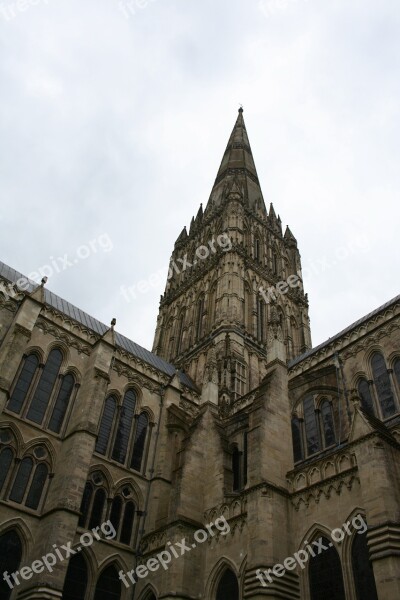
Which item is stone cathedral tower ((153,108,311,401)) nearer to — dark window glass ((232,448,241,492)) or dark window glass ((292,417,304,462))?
dark window glass ((232,448,241,492))

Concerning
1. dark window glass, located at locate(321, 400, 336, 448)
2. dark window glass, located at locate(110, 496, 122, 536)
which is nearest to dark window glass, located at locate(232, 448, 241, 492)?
dark window glass, located at locate(321, 400, 336, 448)

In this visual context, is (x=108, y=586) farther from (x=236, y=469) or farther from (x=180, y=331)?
(x=180, y=331)

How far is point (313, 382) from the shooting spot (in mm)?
24141

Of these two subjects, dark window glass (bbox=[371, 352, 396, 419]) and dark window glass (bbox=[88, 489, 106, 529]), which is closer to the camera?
dark window glass (bbox=[371, 352, 396, 419])

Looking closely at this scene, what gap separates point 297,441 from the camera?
75.9 feet

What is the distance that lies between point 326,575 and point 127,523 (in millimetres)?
10612

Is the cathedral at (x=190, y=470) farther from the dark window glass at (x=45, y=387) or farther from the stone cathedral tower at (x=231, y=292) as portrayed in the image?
the stone cathedral tower at (x=231, y=292)

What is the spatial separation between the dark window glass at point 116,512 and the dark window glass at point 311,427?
8472 mm

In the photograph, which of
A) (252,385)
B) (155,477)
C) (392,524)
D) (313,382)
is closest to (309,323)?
(252,385)

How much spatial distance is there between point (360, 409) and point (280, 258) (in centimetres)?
3410

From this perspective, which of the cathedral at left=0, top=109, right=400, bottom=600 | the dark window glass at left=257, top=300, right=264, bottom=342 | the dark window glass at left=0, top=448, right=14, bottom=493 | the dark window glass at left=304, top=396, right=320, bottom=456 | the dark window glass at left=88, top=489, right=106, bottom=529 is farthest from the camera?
the dark window glass at left=257, top=300, right=264, bottom=342

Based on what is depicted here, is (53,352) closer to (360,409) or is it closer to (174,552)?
(174,552)

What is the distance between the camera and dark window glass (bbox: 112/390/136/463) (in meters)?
23.8

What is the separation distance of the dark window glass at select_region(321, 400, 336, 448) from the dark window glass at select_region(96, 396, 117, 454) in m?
9.65
